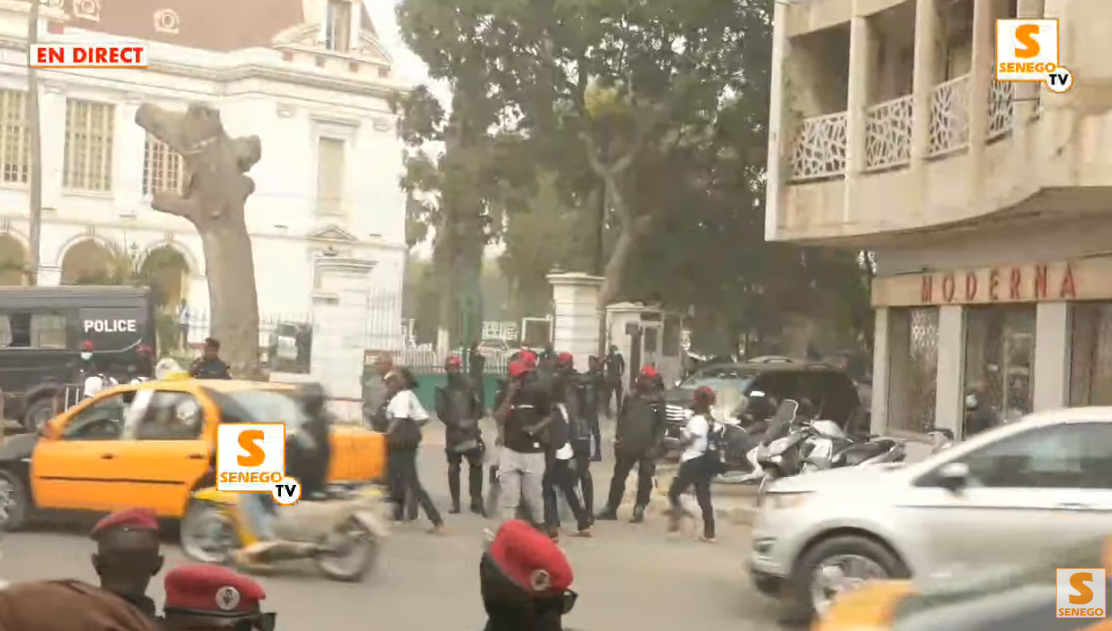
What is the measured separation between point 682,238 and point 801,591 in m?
22.7

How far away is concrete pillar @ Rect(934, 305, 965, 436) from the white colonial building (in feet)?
62.3

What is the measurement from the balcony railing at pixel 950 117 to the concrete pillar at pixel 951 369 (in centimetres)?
244

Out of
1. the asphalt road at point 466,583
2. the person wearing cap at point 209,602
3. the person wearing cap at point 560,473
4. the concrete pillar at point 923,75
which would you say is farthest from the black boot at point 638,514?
the person wearing cap at point 209,602

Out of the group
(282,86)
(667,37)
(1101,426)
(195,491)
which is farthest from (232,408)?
(282,86)

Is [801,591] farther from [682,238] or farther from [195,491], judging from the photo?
[682,238]

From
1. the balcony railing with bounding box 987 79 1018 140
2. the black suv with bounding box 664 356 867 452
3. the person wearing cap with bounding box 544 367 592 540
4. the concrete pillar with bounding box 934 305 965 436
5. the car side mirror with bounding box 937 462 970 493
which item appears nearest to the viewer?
the car side mirror with bounding box 937 462 970 493

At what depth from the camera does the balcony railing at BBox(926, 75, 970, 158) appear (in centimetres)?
1619

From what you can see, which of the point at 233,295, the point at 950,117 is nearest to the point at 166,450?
the point at 233,295

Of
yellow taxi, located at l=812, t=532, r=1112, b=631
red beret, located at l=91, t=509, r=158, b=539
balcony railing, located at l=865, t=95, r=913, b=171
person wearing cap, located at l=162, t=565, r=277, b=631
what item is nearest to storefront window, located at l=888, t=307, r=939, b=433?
balcony railing, located at l=865, t=95, r=913, b=171

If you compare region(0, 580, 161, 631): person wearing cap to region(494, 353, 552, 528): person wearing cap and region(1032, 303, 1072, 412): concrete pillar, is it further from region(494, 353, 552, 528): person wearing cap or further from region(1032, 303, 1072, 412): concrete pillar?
region(1032, 303, 1072, 412): concrete pillar

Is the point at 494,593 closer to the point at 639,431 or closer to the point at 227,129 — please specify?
the point at 639,431

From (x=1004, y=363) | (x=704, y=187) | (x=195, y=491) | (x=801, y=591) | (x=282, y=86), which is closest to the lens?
(x=801, y=591)

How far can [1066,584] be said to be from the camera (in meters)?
4.25

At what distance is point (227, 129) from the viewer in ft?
121
